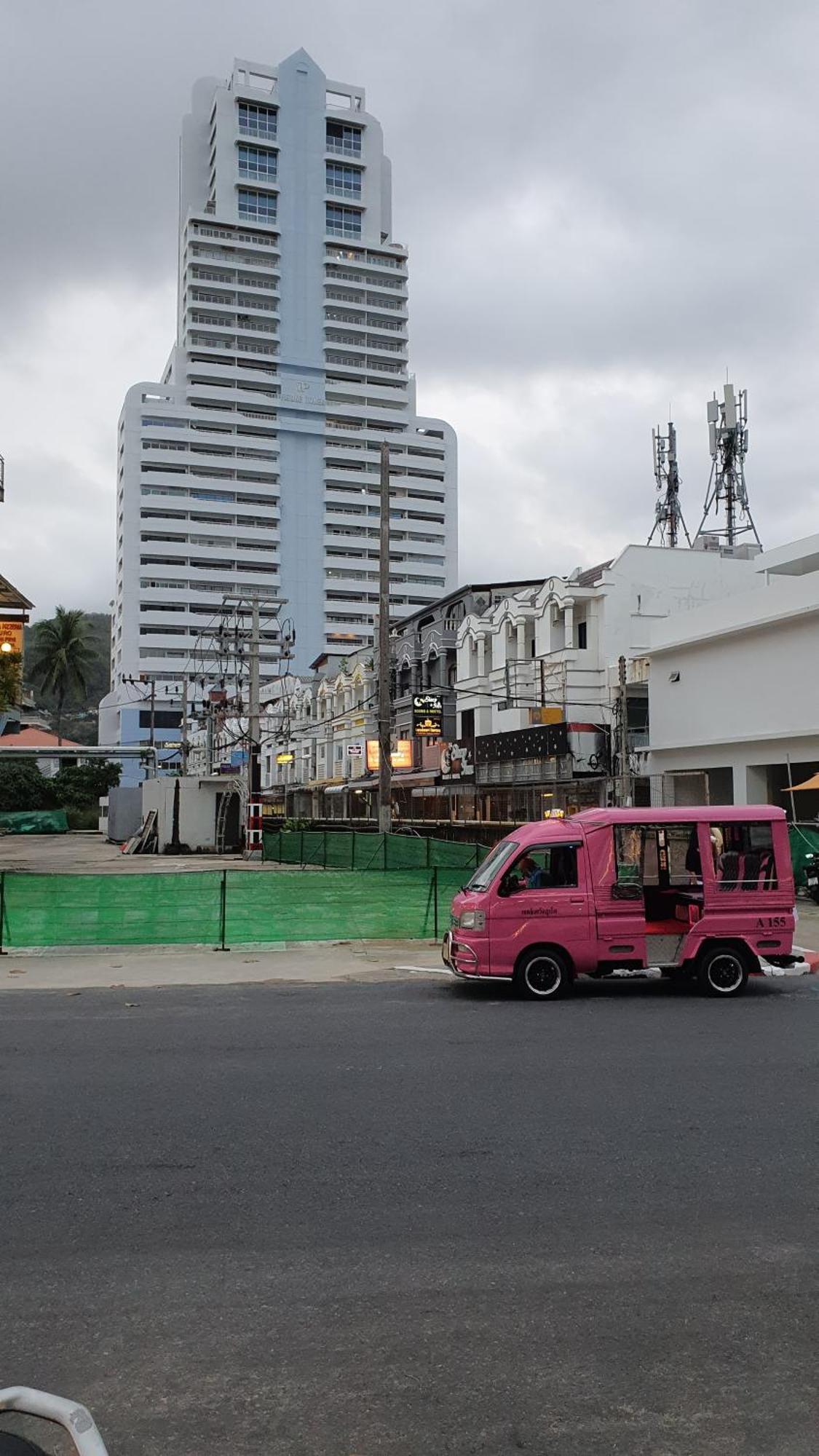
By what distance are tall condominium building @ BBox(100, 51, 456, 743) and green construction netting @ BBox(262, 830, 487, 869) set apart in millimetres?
89707

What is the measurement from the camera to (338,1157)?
6961 millimetres

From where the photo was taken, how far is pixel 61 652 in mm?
111625

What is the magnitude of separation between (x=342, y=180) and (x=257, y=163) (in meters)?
11.8

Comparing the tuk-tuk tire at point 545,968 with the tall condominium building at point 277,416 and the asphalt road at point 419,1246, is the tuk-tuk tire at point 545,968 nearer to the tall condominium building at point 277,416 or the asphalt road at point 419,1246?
the asphalt road at point 419,1246

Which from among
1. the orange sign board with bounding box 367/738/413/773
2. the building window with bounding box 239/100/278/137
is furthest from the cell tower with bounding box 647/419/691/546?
the building window with bounding box 239/100/278/137

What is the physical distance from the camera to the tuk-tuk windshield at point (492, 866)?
13.7 meters

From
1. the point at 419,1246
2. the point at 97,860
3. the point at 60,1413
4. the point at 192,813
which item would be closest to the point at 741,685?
the point at 97,860

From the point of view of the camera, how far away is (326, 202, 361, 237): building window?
14162cm

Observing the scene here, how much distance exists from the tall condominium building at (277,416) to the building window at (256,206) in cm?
19

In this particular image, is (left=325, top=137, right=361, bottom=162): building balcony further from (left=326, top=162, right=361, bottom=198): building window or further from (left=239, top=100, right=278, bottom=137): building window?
(left=239, top=100, right=278, bottom=137): building window

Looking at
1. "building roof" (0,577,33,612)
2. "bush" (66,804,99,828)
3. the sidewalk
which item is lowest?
the sidewalk

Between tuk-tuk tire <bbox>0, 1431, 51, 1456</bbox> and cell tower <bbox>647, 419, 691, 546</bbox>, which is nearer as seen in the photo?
tuk-tuk tire <bbox>0, 1431, 51, 1456</bbox>

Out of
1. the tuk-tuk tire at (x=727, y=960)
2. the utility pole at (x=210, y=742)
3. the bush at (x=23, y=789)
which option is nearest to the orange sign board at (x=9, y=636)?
the tuk-tuk tire at (x=727, y=960)

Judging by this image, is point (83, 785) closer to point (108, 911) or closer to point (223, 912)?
point (108, 911)
